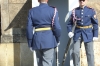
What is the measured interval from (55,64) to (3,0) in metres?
1.90

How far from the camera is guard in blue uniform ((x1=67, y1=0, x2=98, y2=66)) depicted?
18.6 feet

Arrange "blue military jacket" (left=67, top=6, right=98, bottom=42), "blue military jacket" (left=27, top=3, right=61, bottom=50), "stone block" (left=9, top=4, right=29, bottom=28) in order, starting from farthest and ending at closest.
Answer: "stone block" (left=9, top=4, right=29, bottom=28) < "blue military jacket" (left=67, top=6, right=98, bottom=42) < "blue military jacket" (left=27, top=3, right=61, bottom=50)

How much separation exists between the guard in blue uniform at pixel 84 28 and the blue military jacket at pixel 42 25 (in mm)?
830

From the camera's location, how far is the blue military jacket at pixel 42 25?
15.9 ft

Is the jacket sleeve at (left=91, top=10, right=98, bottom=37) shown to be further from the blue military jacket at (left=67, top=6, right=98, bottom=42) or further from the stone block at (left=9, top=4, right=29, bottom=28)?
the stone block at (left=9, top=4, right=29, bottom=28)

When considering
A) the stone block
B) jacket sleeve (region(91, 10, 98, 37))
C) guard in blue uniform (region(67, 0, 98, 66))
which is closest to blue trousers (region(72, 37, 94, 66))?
guard in blue uniform (region(67, 0, 98, 66))

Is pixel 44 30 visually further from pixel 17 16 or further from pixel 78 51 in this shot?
pixel 17 16

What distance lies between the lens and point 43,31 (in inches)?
193

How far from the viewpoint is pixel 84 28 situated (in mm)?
5691

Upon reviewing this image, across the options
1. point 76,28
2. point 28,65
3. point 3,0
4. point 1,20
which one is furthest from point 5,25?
point 76,28

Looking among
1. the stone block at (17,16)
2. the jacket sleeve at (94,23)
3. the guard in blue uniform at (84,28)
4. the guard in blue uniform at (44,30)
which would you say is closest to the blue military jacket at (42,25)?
the guard in blue uniform at (44,30)

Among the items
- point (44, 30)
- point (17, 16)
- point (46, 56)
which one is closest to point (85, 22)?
point (44, 30)

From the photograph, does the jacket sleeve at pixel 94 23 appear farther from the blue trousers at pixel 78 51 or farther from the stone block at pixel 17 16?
the stone block at pixel 17 16

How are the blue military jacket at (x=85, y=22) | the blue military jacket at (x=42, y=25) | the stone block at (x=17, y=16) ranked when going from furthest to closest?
the stone block at (x=17, y=16), the blue military jacket at (x=85, y=22), the blue military jacket at (x=42, y=25)
